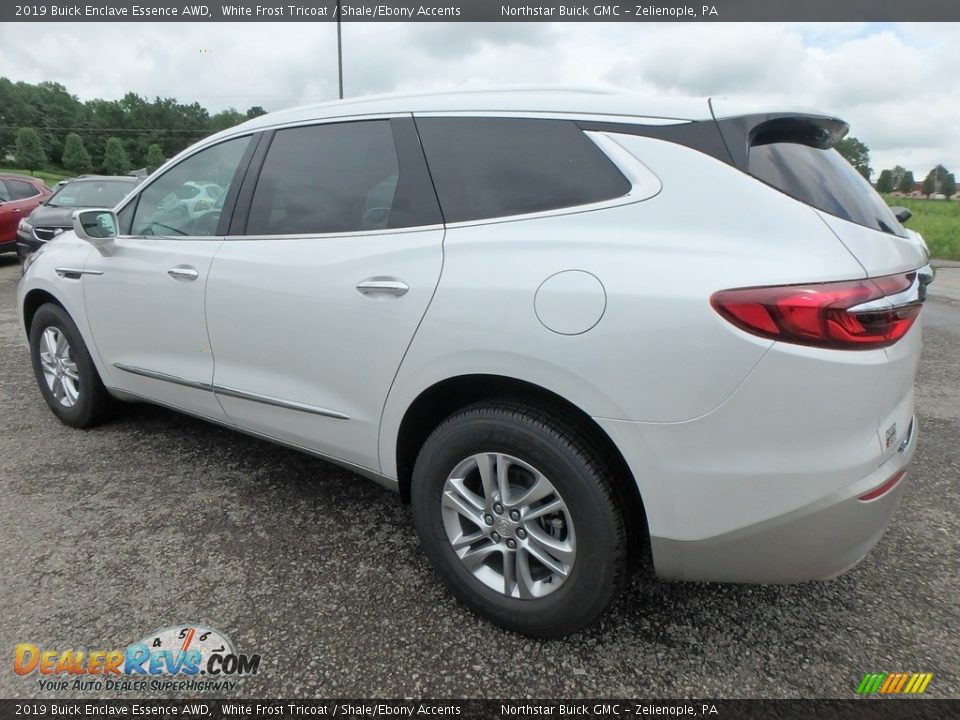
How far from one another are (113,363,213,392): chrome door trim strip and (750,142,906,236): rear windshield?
234 centimetres

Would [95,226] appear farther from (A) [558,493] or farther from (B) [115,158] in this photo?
(B) [115,158]

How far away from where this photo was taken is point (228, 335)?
2.68 meters

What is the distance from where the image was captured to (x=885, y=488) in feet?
5.63

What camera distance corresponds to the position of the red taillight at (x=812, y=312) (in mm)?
1554

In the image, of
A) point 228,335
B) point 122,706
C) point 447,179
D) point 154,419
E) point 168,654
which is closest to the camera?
point 122,706

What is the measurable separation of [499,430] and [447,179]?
2.88 feet

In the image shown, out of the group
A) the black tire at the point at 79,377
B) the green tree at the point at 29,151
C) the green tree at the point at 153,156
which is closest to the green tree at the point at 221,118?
the green tree at the point at 153,156

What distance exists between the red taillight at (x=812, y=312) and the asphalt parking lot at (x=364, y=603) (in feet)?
3.49

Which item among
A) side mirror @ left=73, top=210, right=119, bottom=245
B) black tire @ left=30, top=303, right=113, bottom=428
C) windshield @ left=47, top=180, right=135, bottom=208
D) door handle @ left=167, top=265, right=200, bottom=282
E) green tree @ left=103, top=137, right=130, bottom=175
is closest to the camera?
door handle @ left=167, top=265, right=200, bottom=282

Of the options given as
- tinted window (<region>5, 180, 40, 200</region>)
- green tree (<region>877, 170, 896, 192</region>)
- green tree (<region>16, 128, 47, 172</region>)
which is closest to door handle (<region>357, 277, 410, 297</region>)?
tinted window (<region>5, 180, 40, 200</region>)

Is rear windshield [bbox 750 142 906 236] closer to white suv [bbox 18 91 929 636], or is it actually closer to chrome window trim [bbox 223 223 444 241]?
white suv [bbox 18 91 929 636]

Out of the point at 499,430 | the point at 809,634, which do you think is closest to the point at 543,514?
the point at 499,430

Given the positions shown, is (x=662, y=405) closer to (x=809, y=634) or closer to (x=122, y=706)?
(x=809, y=634)

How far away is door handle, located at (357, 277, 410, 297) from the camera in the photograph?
2.12 metres
